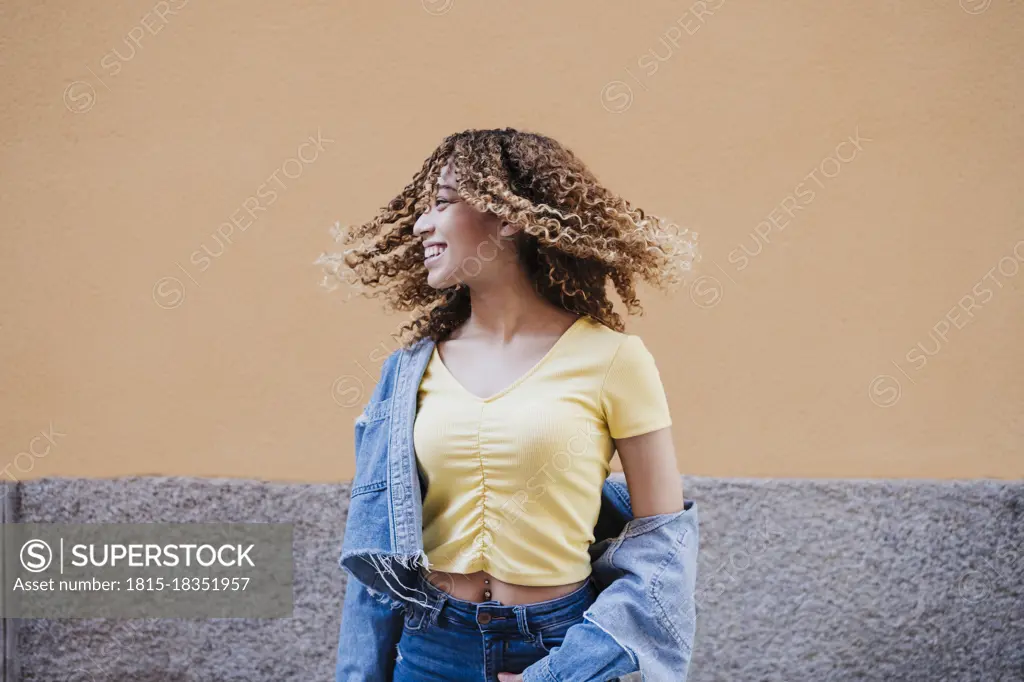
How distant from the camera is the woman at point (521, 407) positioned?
1.71 m

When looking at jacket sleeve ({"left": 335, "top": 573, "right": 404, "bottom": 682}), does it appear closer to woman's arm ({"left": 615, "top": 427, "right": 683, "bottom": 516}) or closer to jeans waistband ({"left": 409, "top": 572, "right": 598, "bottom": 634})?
jeans waistband ({"left": 409, "top": 572, "right": 598, "bottom": 634})

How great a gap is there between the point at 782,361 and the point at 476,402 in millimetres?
1992

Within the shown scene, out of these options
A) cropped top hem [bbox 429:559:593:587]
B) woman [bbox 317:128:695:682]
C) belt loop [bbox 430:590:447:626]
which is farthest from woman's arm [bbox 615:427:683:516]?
belt loop [bbox 430:590:447:626]

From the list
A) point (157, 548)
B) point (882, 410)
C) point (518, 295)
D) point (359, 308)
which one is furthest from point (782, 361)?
point (157, 548)

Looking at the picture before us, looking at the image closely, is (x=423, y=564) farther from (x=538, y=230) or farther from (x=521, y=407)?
(x=538, y=230)

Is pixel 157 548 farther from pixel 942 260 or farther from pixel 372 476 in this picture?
pixel 942 260

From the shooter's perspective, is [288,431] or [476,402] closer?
[476,402]

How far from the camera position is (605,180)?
3529 mm

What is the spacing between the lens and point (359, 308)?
3510 mm

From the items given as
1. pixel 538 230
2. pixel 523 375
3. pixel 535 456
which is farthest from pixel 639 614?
pixel 538 230

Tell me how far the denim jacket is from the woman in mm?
31

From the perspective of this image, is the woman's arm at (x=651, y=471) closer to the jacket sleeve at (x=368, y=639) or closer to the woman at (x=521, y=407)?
the woman at (x=521, y=407)

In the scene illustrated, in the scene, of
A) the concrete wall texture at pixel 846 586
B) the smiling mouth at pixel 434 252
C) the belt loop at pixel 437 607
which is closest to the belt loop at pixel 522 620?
the belt loop at pixel 437 607

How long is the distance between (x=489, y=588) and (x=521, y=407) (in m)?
0.35
